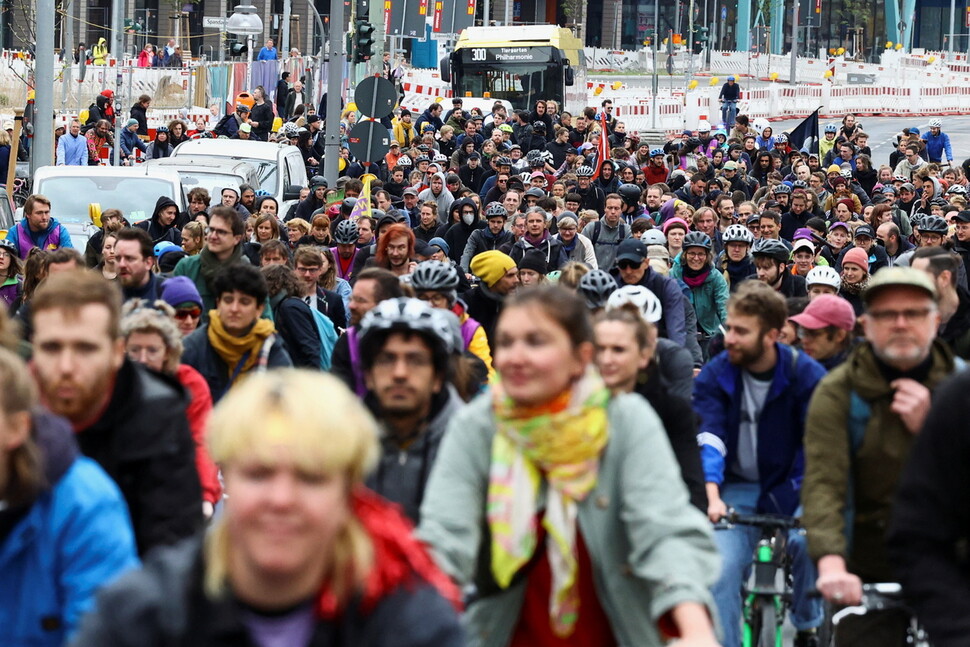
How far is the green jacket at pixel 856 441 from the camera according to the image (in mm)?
4883

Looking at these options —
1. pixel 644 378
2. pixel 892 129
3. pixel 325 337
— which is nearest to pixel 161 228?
pixel 325 337

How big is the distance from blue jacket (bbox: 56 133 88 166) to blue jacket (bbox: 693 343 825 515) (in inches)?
908

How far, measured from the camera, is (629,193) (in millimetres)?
19594

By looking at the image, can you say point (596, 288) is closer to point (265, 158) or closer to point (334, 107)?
point (265, 158)

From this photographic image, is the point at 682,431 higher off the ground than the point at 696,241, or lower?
lower

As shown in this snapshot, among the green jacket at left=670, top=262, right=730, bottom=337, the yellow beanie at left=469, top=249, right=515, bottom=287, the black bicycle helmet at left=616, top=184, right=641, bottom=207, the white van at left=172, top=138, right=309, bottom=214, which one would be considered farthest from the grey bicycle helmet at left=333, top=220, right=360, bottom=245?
the white van at left=172, top=138, right=309, bottom=214

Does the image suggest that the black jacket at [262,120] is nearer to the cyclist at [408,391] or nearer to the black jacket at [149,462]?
the cyclist at [408,391]

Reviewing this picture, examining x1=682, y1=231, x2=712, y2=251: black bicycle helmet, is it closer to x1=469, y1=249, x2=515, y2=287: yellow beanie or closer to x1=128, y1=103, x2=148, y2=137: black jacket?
x1=469, y1=249, x2=515, y2=287: yellow beanie

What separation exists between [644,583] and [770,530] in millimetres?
3067

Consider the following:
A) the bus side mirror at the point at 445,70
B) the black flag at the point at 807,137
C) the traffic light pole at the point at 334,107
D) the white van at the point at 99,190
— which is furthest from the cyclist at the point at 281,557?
the bus side mirror at the point at 445,70

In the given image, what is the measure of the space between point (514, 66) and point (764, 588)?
39.0 meters

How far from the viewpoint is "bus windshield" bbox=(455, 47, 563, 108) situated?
44.6 meters

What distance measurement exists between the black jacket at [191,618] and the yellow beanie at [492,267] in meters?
8.42

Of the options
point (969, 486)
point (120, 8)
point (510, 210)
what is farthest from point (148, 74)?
point (969, 486)
